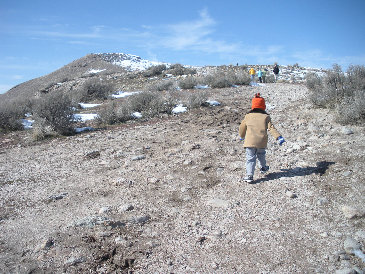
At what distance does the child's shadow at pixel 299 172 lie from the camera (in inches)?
183

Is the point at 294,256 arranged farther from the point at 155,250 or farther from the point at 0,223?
the point at 0,223

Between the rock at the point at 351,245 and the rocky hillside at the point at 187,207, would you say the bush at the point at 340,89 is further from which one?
the rock at the point at 351,245

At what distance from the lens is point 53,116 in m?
8.73

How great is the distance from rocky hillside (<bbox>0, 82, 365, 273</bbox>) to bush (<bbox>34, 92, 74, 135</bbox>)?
1.53m

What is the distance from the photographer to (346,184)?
413 centimetres

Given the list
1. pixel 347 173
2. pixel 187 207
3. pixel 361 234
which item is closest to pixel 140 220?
pixel 187 207

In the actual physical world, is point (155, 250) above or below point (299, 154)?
below

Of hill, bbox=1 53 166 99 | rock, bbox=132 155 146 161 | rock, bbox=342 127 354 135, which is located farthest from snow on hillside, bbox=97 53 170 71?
rock, bbox=342 127 354 135

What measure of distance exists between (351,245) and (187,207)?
2017 mm

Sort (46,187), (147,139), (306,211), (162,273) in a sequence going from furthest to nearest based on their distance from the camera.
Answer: (147,139), (46,187), (306,211), (162,273)

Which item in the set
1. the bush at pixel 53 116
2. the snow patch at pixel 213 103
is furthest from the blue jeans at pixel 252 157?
the snow patch at pixel 213 103

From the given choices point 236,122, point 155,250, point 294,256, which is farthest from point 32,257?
point 236,122

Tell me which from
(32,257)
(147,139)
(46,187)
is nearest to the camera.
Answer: (32,257)

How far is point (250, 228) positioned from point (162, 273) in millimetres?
1242
